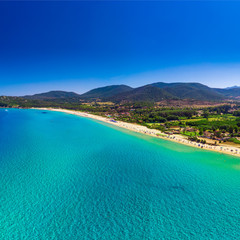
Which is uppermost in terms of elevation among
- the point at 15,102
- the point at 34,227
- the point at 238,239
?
the point at 15,102

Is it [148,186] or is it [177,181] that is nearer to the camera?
[148,186]

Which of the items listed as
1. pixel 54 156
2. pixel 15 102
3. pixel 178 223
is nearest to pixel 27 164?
pixel 54 156

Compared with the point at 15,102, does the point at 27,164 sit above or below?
below

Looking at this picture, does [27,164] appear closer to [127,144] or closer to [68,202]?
[68,202]

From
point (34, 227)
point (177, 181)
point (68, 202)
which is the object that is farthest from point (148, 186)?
point (34, 227)

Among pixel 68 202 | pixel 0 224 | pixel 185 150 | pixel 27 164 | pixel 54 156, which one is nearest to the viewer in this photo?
pixel 0 224

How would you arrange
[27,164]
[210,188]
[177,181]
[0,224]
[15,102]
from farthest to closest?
1. [15,102]
2. [27,164]
3. [177,181]
4. [210,188]
5. [0,224]
